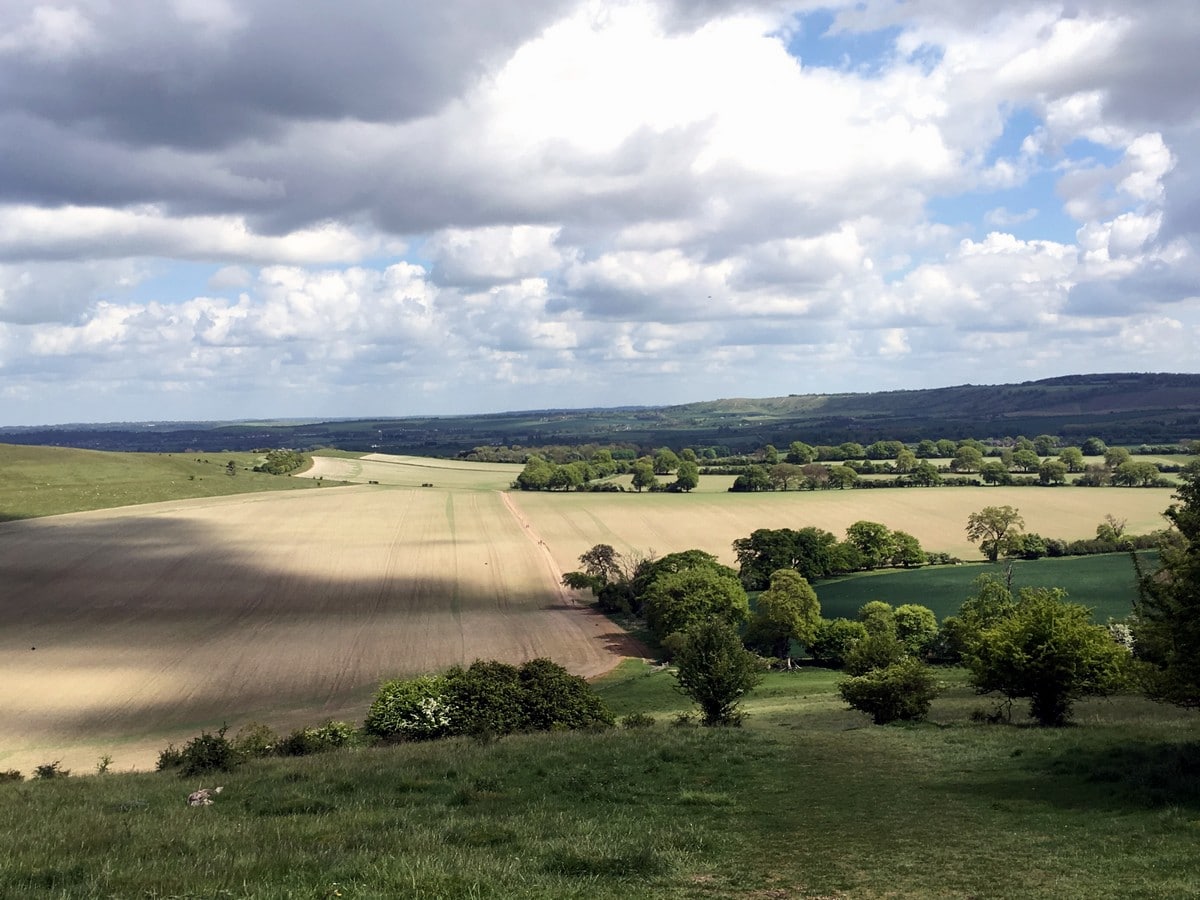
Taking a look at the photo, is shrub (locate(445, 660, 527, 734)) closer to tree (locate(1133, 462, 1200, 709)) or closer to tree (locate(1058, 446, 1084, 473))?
tree (locate(1133, 462, 1200, 709))

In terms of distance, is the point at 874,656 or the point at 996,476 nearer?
the point at 874,656

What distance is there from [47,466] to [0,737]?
409 ft

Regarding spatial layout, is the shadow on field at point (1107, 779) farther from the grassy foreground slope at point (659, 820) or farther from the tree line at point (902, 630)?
the tree line at point (902, 630)

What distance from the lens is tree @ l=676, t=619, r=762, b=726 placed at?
38.1m

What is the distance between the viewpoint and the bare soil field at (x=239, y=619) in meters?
50.3

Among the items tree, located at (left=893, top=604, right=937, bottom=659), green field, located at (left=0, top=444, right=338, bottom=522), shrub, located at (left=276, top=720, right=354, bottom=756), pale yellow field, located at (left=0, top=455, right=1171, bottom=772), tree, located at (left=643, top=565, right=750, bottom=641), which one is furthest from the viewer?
green field, located at (left=0, top=444, right=338, bottom=522)

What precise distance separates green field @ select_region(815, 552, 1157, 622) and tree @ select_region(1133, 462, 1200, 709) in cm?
4884

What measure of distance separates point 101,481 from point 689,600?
119670 millimetres

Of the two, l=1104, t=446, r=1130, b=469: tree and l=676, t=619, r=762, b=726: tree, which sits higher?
l=1104, t=446, r=1130, b=469: tree

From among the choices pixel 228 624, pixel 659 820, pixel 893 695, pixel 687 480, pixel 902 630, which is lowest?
pixel 902 630

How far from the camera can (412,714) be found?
126 ft

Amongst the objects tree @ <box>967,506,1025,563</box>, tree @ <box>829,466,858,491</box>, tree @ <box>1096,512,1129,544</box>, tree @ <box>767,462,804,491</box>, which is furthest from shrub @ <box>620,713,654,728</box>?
tree @ <box>829,466,858,491</box>

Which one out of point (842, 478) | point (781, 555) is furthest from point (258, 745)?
point (842, 478)

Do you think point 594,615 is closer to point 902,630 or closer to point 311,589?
point 311,589
